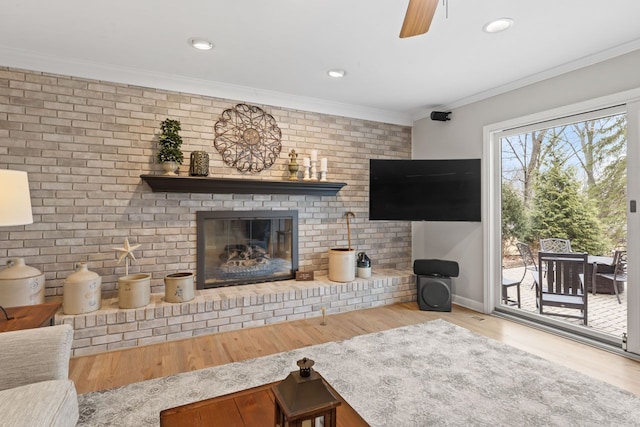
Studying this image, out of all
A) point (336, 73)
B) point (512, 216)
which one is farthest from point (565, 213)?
point (336, 73)

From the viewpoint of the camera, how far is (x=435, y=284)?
370cm

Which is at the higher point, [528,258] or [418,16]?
[418,16]

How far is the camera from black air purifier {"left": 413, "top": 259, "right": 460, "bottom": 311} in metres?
3.68

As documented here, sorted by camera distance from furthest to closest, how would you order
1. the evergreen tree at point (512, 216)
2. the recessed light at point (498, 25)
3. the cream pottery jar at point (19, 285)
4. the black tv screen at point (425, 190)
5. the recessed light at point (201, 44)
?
the black tv screen at point (425, 190) < the evergreen tree at point (512, 216) < the recessed light at point (201, 44) < the cream pottery jar at point (19, 285) < the recessed light at point (498, 25)

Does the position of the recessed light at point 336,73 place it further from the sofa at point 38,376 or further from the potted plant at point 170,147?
the sofa at point 38,376

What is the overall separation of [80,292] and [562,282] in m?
4.14

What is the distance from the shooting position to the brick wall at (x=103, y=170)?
9.15ft

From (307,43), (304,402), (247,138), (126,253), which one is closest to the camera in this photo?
(304,402)

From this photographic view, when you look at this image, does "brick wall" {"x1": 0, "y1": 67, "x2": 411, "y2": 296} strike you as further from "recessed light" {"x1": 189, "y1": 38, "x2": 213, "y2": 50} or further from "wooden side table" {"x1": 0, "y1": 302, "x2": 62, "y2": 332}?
"wooden side table" {"x1": 0, "y1": 302, "x2": 62, "y2": 332}

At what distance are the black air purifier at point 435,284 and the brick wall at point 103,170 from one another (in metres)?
1.64

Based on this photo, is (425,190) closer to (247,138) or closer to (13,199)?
(247,138)

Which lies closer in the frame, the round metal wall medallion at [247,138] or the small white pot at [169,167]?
the small white pot at [169,167]

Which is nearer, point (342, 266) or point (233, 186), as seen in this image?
point (233, 186)

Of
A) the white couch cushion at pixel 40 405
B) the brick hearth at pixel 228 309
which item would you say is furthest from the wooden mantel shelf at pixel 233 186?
the white couch cushion at pixel 40 405
